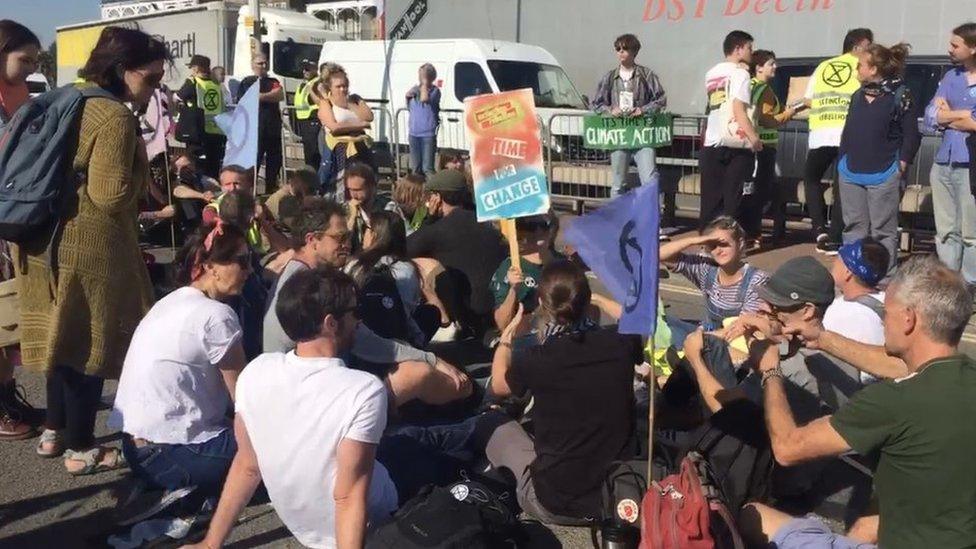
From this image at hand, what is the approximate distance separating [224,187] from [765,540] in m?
4.28

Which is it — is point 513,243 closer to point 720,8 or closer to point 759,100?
point 759,100

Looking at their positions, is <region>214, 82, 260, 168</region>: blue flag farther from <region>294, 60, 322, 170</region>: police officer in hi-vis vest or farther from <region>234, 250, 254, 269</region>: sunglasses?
<region>294, 60, 322, 170</region>: police officer in hi-vis vest

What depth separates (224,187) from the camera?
6.70 metres

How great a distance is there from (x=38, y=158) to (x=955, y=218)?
5.97 metres

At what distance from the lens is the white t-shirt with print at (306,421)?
3203mm

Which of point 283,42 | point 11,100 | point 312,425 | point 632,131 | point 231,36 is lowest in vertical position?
point 312,425

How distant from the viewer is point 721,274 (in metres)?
5.28

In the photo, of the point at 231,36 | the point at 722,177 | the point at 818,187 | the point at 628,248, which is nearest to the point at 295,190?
the point at 628,248

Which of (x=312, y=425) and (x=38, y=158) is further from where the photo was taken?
(x=38, y=158)

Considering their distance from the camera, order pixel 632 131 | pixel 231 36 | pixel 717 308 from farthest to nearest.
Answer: pixel 231 36 < pixel 632 131 < pixel 717 308

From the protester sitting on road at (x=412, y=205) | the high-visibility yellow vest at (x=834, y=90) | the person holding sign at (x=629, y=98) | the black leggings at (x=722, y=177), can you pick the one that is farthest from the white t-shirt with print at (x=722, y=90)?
the protester sitting on road at (x=412, y=205)

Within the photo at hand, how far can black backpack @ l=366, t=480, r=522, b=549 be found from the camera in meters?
3.53

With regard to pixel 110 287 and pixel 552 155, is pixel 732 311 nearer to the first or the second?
pixel 110 287

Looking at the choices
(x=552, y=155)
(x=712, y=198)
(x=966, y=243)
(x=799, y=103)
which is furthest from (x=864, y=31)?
(x=552, y=155)
